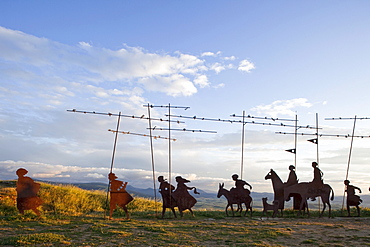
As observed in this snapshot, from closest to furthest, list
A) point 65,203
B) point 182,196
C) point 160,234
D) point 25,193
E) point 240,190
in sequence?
1. point 160,234
2. point 25,193
3. point 182,196
4. point 240,190
5. point 65,203

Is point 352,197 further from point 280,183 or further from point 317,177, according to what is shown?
point 280,183

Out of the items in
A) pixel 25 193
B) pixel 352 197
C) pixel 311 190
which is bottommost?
pixel 25 193

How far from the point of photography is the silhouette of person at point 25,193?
Answer: 12.8 meters

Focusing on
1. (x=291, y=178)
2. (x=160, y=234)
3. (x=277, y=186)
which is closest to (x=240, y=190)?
(x=277, y=186)

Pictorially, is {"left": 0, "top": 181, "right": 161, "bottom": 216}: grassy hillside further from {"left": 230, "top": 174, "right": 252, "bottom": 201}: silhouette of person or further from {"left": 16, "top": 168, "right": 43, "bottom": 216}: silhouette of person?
{"left": 230, "top": 174, "right": 252, "bottom": 201}: silhouette of person

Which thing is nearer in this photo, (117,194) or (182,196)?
(117,194)

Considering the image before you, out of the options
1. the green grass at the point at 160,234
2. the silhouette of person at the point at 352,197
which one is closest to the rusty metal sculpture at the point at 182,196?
the green grass at the point at 160,234

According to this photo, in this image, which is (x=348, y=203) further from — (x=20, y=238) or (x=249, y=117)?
(x=20, y=238)

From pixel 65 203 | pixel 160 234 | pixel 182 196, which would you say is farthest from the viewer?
pixel 65 203

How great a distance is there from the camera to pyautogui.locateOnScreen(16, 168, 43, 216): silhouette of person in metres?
12.8

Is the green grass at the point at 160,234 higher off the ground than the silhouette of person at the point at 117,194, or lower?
lower

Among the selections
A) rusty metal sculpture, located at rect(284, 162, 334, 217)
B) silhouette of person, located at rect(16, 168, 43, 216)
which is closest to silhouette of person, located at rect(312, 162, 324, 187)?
rusty metal sculpture, located at rect(284, 162, 334, 217)

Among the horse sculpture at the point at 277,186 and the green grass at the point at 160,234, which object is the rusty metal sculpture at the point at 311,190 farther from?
the green grass at the point at 160,234

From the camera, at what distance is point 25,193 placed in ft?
42.2
